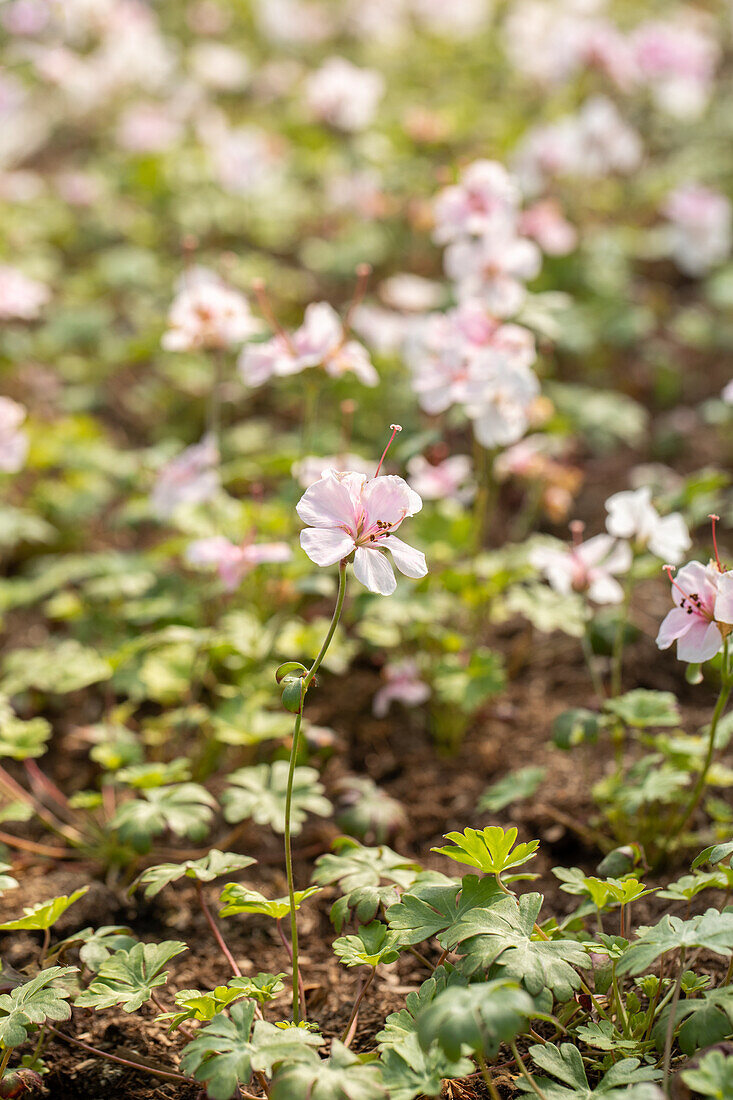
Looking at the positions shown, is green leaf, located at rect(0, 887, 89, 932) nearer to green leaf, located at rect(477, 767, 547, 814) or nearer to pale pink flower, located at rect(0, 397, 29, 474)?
green leaf, located at rect(477, 767, 547, 814)

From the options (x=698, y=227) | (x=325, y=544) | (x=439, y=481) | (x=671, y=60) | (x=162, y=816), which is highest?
(x=671, y=60)

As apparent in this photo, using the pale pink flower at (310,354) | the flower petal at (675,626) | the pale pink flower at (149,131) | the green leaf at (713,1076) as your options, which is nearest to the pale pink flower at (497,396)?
the pale pink flower at (310,354)

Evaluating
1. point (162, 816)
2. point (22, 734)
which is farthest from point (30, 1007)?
point (22, 734)

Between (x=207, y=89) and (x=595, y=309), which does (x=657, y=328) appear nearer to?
(x=595, y=309)

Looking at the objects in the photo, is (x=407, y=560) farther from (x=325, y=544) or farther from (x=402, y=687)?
(x=402, y=687)

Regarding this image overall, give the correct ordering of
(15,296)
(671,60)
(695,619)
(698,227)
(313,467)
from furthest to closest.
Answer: (671,60) → (698,227) → (15,296) → (313,467) → (695,619)

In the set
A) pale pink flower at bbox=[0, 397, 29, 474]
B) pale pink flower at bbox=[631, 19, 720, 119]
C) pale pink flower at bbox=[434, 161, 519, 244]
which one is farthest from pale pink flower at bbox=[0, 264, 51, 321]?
pale pink flower at bbox=[631, 19, 720, 119]

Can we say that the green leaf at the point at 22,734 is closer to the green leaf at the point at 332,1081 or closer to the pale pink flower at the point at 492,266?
the green leaf at the point at 332,1081
